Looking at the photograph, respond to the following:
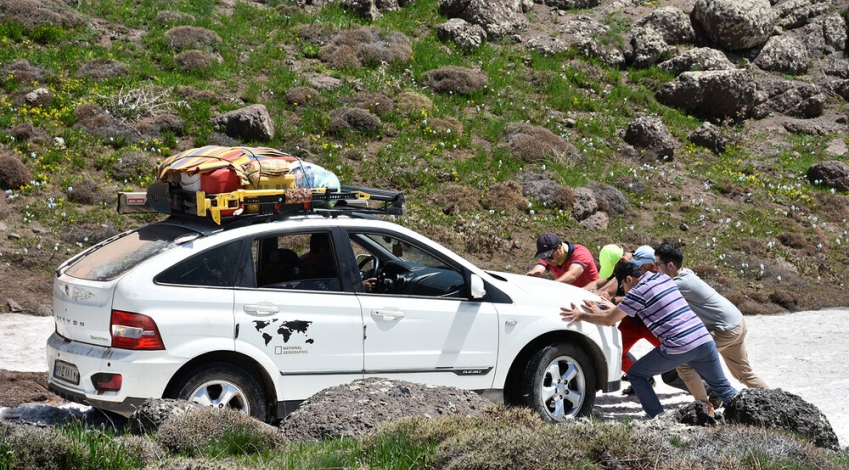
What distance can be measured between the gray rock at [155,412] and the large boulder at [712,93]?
19.9 m

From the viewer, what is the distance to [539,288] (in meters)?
7.57

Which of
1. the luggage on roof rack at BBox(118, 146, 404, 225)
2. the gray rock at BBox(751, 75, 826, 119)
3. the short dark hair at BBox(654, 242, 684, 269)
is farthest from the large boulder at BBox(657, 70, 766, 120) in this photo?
the luggage on roof rack at BBox(118, 146, 404, 225)

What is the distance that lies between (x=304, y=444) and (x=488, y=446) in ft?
4.53

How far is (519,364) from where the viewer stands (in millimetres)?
7301

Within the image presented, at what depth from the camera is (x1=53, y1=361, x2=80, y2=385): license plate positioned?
605 centimetres

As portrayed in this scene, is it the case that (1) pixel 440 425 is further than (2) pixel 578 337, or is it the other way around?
(2) pixel 578 337

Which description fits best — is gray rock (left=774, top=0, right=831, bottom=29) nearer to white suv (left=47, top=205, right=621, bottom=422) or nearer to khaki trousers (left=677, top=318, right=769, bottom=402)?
khaki trousers (left=677, top=318, right=769, bottom=402)

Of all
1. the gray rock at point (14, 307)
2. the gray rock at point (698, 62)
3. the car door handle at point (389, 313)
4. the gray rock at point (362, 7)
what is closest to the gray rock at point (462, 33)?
the gray rock at point (362, 7)

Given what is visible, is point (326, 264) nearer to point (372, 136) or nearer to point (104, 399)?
point (104, 399)

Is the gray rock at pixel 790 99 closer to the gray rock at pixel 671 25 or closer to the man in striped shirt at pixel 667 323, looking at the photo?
the gray rock at pixel 671 25

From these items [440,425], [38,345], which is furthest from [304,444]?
[38,345]

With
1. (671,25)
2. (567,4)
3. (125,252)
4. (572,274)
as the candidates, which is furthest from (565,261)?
(567,4)

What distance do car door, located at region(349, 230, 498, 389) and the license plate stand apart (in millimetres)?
2052

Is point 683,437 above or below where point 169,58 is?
below
